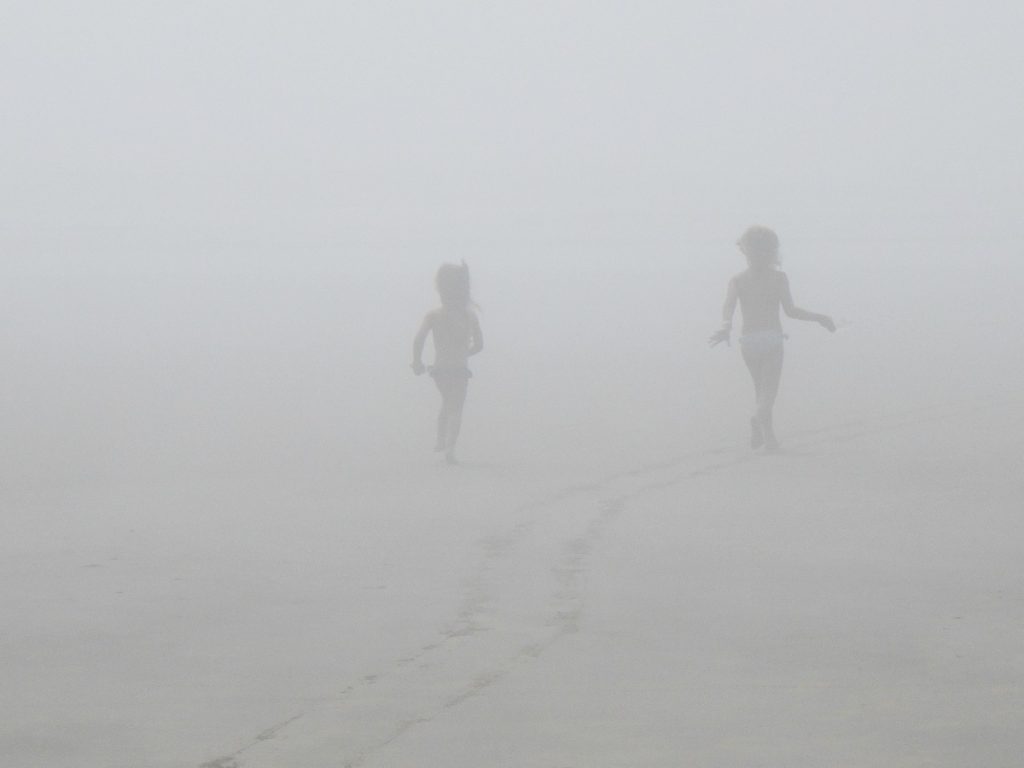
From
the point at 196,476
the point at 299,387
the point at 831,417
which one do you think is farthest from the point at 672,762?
the point at 299,387

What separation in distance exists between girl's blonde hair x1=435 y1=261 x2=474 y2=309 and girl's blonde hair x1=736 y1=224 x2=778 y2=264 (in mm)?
2014

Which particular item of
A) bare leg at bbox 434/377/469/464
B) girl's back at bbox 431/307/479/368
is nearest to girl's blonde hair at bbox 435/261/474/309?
girl's back at bbox 431/307/479/368

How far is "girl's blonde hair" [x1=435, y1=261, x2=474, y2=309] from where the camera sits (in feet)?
40.4

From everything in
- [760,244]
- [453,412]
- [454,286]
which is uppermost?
[760,244]

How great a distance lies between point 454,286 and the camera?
40.4ft

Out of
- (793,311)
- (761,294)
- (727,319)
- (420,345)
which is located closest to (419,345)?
(420,345)

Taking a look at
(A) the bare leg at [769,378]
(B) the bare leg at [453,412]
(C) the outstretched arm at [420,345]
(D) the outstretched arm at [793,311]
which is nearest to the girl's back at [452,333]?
(C) the outstretched arm at [420,345]

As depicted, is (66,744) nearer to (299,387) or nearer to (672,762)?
(672,762)

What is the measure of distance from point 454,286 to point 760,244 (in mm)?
2246

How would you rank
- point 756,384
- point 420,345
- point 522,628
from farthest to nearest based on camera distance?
point 756,384, point 420,345, point 522,628

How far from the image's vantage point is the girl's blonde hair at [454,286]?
40.4ft

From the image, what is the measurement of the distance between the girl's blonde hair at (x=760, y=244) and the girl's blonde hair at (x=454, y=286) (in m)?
2.01

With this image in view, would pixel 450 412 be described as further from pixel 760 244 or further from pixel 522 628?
pixel 522 628

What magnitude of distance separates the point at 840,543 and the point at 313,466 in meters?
5.19
